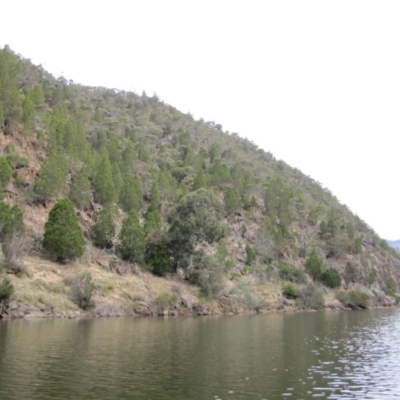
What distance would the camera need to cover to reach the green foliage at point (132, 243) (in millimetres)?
82188

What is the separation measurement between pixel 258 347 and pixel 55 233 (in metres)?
42.1

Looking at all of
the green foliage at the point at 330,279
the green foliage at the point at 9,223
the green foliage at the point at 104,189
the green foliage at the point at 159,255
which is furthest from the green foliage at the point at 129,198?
the green foliage at the point at 330,279

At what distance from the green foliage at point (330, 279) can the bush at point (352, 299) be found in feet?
29.0

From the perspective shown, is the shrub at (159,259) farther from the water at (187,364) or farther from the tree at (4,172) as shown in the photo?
the water at (187,364)

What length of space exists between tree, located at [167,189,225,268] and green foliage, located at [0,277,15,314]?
33.1 metres

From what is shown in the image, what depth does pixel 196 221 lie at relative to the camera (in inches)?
3250

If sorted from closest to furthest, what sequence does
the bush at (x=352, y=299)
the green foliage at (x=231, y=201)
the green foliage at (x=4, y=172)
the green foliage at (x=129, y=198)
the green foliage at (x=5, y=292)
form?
1. the green foliage at (x=5, y=292)
2. the green foliage at (x=4, y=172)
3. the green foliage at (x=129, y=198)
4. the bush at (x=352, y=299)
5. the green foliage at (x=231, y=201)

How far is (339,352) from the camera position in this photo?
1497 inches

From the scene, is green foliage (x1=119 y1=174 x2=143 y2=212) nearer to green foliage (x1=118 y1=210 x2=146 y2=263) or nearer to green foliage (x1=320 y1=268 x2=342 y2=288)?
green foliage (x1=118 y1=210 x2=146 y2=263)

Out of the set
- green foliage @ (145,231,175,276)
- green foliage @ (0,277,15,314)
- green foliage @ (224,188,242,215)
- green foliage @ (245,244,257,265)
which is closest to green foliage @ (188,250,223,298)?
green foliage @ (145,231,175,276)

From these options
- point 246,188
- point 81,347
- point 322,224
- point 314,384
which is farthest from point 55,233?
point 322,224

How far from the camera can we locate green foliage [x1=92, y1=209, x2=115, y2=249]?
83.2 m

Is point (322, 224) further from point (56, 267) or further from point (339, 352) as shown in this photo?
point (339, 352)

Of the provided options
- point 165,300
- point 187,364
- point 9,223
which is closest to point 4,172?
point 9,223
